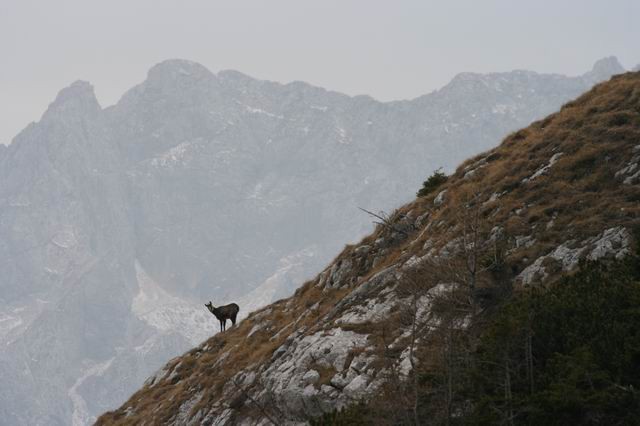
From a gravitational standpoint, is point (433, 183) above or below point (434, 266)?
above

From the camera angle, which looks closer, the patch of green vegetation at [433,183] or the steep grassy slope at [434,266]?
the steep grassy slope at [434,266]

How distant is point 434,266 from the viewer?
2639 cm

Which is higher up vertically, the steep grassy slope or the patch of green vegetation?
the patch of green vegetation

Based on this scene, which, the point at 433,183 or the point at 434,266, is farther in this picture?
the point at 433,183

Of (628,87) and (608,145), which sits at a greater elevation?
(628,87)

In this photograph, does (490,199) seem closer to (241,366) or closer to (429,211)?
(429,211)

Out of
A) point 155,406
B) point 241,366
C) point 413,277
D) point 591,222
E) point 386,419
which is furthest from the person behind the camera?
point 155,406

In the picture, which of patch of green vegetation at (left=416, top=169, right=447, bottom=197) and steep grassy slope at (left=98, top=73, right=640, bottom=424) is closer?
steep grassy slope at (left=98, top=73, right=640, bottom=424)

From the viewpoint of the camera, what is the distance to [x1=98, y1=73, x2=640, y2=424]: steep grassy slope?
82.2 ft

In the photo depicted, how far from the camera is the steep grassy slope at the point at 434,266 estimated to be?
25062 mm

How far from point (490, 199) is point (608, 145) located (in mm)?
5107

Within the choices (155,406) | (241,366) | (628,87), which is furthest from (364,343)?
(628,87)

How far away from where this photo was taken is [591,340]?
19000 millimetres

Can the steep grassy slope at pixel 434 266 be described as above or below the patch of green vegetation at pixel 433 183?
below
